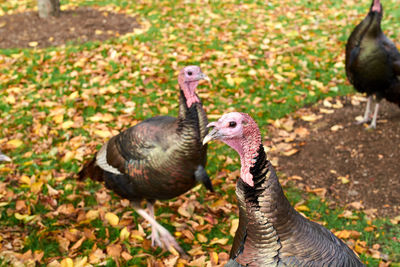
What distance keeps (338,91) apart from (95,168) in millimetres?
3747

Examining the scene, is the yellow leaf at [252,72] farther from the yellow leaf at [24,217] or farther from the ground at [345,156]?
the yellow leaf at [24,217]

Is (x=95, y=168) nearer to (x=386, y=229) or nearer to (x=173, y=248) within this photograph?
(x=173, y=248)

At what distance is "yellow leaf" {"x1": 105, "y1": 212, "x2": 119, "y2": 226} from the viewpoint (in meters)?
3.71

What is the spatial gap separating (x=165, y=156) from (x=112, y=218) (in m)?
1.09

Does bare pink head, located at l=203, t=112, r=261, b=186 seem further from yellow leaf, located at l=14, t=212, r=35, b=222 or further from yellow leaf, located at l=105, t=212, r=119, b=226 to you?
yellow leaf, located at l=14, t=212, r=35, b=222

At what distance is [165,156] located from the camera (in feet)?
10.0

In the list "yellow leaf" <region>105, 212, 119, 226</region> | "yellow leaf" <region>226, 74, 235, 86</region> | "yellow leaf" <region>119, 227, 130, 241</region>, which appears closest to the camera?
"yellow leaf" <region>119, 227, 130, 241</region>

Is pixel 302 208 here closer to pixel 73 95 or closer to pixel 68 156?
pixel 68 156

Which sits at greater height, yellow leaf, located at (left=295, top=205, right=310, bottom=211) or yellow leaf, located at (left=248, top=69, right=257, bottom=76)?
yellow leaf, located at (left=248, top=69, right=257, bottom=76)

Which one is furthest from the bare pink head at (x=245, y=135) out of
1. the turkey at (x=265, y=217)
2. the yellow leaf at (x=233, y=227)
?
the yellow leaf at (x=233, y=227)

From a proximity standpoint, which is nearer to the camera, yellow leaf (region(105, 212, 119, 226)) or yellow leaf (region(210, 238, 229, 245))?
yellow leaf (region(210, 238, 229, 245))

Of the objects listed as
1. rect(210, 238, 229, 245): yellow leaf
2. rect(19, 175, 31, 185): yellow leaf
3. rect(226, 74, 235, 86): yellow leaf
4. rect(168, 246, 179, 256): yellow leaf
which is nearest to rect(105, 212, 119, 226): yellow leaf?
rect(168, 246, 179, 256): yellow leaf

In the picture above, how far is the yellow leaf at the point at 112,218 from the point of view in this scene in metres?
3.71

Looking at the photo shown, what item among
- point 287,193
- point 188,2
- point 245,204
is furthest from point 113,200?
point 188,2
